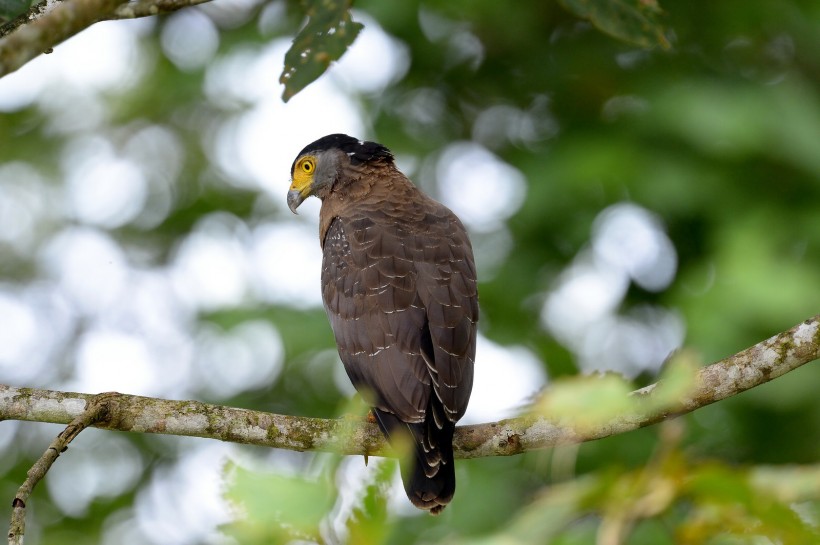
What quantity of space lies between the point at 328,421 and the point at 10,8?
6.20 ft

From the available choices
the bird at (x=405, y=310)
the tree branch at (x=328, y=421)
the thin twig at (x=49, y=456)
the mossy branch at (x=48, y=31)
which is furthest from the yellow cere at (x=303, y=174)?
the mossy branch at (x=48, y=31)

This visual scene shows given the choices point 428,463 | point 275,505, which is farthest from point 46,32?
point 428,463

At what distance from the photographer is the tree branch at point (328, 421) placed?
11.2ft

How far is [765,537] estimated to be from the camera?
1.64 metres

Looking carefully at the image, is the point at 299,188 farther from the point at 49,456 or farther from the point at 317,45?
the point at 49,456

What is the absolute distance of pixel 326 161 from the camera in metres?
5.64

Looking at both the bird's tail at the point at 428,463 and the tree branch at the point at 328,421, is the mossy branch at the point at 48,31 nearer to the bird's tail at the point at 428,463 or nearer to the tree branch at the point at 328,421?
the tree branch at the point at 328,421

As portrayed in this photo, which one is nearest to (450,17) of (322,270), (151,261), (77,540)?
(322,270)

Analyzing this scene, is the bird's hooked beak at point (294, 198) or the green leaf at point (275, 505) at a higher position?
the green leaf at point (275, 505)

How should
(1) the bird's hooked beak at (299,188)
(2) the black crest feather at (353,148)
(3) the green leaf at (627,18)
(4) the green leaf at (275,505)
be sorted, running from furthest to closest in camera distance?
(1) the bird's hooked beak at (299,188), (2) the black crest feather at (353,148), (3) the green leaf at (627,18), (4) the green leaf at (275,505)

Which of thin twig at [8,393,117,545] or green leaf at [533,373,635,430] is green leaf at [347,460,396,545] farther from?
thin twig at [8,393,117,545]

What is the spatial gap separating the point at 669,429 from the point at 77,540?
6743mm

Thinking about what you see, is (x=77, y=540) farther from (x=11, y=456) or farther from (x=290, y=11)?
(x=290, y=11)

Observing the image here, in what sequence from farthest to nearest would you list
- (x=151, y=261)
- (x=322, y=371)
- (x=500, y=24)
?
(x=151, y=261), (x=322, y=371), (x=500, y=24)
